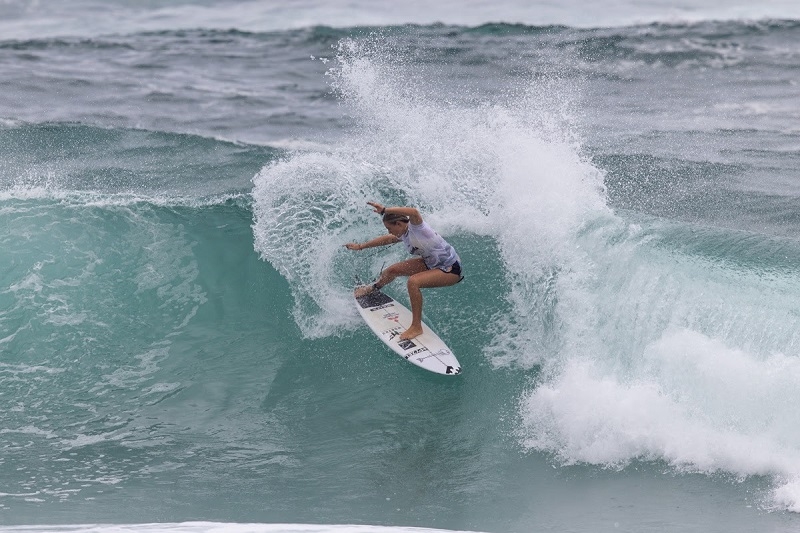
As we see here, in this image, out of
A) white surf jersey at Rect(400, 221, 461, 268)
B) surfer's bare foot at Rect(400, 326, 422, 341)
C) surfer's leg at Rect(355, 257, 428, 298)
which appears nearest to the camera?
white surf jersey at Rect(400, 221, 461, 268)

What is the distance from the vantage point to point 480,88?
21.5 metres

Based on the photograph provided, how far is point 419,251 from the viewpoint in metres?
10.1

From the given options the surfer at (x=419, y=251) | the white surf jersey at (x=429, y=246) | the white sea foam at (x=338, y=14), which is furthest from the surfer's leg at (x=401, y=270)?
the white sea foam at (x=338, y=14)

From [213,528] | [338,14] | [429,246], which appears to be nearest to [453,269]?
[429,246]

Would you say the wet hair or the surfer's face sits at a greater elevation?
the wet hair

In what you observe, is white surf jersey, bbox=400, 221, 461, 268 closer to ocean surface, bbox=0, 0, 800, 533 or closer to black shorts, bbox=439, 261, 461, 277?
black shorts, bbox=439, 261, 461, 277

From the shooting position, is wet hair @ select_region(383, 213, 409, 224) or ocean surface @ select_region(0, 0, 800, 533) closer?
ocean surface @ select_region(0, 0, 800, 533)

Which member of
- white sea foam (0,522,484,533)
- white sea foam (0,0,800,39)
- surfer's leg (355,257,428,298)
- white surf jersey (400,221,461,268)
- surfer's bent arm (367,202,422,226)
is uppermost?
white sea foam (0,0,800,39)

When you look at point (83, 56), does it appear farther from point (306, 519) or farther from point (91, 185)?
point (306, 519)

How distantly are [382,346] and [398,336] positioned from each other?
1.45ft

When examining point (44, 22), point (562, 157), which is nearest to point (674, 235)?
point (562, 157)

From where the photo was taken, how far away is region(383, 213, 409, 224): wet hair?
32.1ft

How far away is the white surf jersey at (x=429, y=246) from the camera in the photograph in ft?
32.9

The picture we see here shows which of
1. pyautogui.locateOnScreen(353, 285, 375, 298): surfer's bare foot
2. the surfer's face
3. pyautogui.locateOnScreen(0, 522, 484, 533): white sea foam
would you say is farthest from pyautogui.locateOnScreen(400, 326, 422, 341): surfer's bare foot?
pyautogui.locateOnScreen(0, 522, 484, 533): white sea foam
